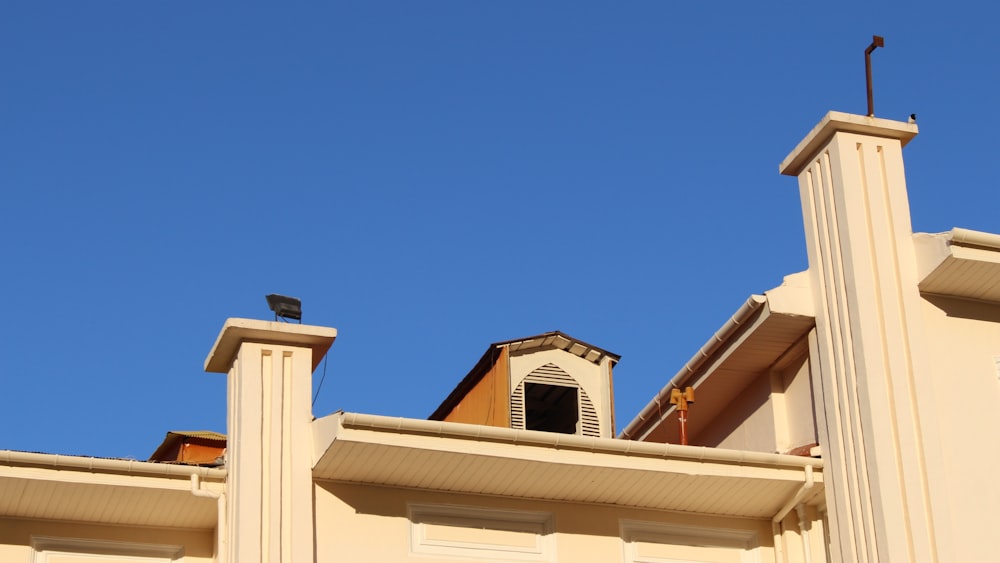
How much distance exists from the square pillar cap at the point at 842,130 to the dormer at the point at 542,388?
4400 mm

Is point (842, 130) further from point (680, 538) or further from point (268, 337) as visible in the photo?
point (268, 337)

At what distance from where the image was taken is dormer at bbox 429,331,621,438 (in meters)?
20.7

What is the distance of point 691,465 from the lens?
17109 millimetres

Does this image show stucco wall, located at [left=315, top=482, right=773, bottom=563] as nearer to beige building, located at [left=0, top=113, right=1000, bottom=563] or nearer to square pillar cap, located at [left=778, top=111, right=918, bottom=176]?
beige building, located at [left=0, top=113, right=1000, bottom=563]

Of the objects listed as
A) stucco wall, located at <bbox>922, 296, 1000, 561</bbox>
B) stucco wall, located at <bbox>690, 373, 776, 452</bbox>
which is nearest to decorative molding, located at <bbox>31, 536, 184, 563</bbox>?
stucco wall, located at <bbox>690, 373, 776, 452</bbox>

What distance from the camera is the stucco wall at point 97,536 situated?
1609 centimetres

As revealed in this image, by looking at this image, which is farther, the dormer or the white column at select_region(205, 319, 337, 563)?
the dormer

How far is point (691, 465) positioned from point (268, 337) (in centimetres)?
451

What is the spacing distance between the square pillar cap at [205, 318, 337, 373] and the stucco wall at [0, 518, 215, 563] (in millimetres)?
1826

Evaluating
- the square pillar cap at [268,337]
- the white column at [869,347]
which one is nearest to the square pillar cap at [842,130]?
the white column at [869,347]

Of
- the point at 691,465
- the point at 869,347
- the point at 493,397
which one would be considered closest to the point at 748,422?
the point at 691,465

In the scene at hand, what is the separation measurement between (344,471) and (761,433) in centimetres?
508

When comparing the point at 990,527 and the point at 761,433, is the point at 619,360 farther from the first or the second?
the point at 990,527

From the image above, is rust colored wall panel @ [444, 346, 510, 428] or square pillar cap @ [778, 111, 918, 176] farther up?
square pillar cap @ [778, 111, 918, 176]
